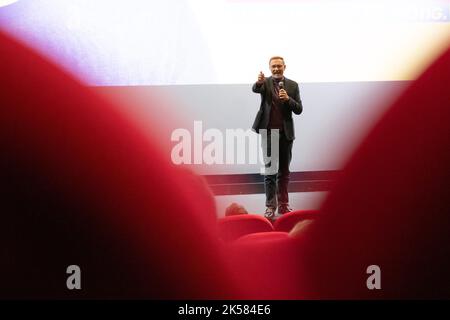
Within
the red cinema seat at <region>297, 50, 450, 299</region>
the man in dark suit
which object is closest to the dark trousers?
the man in dark suit

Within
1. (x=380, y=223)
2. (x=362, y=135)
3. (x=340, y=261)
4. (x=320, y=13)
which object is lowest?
(x=340, y=261)

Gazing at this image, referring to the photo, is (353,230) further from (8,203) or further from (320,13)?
(8,203)

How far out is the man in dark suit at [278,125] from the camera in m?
1.35

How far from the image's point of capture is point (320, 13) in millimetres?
1337

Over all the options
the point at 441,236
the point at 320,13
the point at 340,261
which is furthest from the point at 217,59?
the point at 441,236

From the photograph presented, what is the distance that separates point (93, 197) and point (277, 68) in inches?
25.0

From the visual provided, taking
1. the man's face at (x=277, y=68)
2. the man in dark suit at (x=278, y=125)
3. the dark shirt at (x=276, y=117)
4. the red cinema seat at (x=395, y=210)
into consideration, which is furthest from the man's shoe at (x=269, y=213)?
the man's face at (x=277, y=68)

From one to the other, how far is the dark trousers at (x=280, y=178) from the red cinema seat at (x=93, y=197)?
19cm

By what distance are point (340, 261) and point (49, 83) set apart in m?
0.96

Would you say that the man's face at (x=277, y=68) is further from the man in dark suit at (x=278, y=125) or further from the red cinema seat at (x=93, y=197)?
the red cinema seat at (x=93, y=197)

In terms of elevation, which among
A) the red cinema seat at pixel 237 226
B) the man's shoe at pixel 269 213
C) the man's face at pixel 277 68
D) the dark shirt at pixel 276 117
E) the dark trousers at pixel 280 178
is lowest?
the red cinema seat at pixel 237 226

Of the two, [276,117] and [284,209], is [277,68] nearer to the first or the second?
[276,117]

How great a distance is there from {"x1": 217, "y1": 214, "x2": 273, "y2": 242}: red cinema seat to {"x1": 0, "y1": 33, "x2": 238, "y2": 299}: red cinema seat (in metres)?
0.03

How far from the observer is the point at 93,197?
1.32 metres
